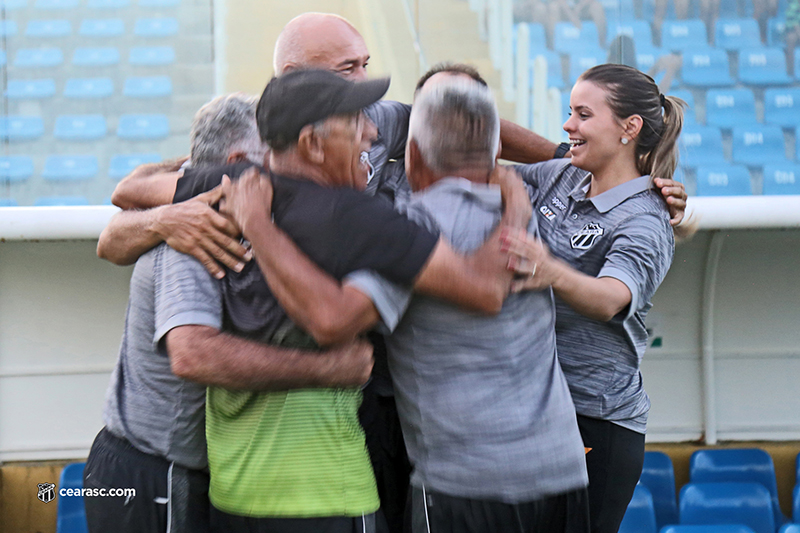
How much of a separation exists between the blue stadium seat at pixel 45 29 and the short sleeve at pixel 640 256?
3.67 metres

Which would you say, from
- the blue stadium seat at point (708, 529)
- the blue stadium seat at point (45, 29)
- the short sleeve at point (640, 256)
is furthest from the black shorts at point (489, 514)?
the blue stadium seat at point (45, 29)

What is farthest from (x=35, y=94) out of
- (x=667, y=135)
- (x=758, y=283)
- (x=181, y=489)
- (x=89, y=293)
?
(x=758, y=283)

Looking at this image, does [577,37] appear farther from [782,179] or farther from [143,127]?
[143,127]

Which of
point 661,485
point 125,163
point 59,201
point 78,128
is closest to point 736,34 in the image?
point 661,485

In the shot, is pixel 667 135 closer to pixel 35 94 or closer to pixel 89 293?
pixel 89 293

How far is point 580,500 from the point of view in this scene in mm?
1438

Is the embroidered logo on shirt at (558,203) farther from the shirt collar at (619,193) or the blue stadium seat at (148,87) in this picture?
the blue stadium seat at (148,87)

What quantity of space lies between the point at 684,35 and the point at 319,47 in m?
3.25

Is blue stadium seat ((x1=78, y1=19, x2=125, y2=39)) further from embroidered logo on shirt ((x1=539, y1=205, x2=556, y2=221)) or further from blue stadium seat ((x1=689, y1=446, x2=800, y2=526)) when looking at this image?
blue stadium seat ((x1=689, y1=446, x2=800, y2=526))

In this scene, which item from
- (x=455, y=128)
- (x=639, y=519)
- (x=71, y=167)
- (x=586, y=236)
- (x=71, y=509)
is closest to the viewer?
(x=455, y=128)

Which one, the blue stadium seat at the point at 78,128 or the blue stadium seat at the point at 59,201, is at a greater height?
the blue stadium seat at the point at 78,128

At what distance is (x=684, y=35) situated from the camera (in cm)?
445

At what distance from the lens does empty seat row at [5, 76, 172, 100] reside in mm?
3980

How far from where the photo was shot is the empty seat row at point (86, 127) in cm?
398
